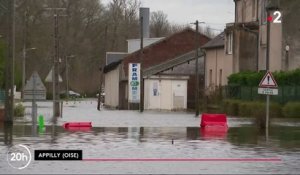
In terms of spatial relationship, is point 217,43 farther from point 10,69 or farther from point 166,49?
point 10,69

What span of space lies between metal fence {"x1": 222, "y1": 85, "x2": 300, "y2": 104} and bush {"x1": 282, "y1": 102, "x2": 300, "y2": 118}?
1771 mm

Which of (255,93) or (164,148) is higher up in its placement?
(255,93)

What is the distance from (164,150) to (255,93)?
36604mm

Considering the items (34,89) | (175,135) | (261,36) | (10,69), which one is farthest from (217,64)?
(34,89)

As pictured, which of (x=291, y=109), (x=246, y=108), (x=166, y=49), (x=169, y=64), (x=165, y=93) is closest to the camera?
(x=291, y=109)

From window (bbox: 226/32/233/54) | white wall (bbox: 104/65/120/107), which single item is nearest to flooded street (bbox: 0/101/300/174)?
window (bbox: 226/32/233/54)

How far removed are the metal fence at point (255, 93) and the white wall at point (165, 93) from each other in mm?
6716

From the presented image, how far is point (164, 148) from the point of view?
76.4ft

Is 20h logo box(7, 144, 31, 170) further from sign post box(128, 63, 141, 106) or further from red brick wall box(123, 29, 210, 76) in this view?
red brick wall box(123, 29, 210, 76)

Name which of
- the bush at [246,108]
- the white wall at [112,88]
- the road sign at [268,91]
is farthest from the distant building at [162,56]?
the road sign at [268,91]

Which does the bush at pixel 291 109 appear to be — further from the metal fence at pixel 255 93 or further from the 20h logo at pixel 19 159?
the 20h logo at pixel 19 159

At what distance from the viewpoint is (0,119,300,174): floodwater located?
17.5 metres

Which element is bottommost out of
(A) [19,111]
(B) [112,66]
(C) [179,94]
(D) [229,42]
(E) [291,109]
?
(A) [19,111]

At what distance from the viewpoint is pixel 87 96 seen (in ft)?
450
